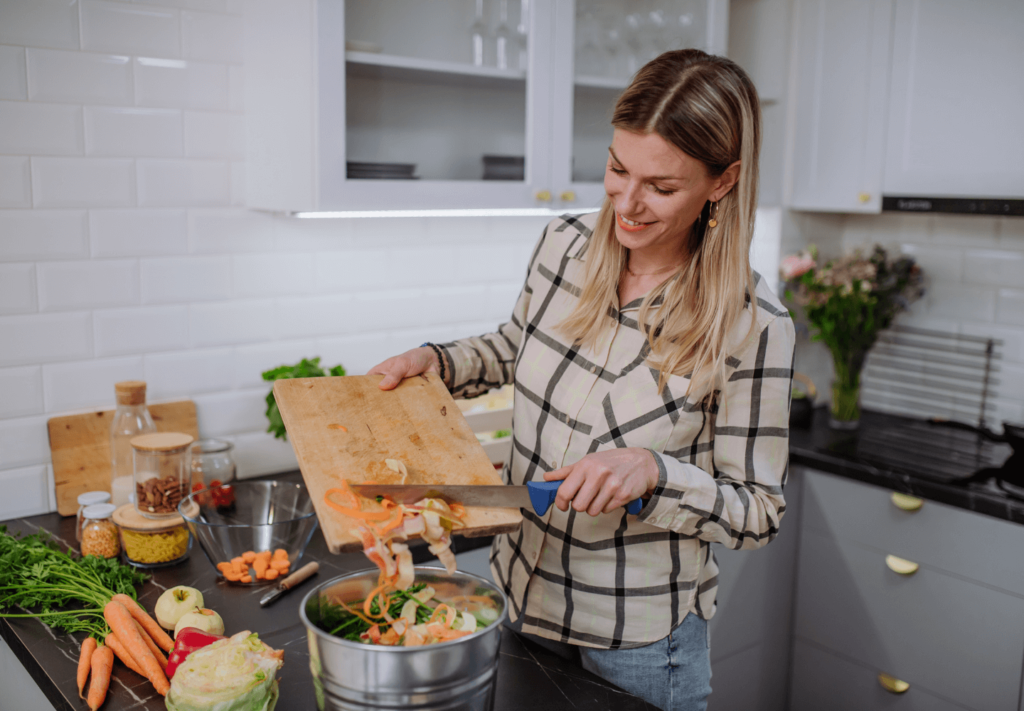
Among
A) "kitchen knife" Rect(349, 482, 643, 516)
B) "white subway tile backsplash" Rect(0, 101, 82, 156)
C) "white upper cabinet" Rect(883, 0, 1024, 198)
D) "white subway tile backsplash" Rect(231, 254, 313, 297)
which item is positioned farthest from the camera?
"white upper cabinet" Rect(883, 0, 1024, 198)

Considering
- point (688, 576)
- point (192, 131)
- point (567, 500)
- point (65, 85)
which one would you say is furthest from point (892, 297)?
point (65, 85)

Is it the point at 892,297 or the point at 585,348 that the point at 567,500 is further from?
the point at 892,297

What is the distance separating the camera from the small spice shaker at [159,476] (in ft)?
5.25

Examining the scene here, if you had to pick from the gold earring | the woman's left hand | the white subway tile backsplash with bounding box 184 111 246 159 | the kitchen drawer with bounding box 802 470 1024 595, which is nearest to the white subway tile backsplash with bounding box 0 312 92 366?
the white subway tile backsplash with bounding box 184 111 246 159

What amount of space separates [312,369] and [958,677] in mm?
1826

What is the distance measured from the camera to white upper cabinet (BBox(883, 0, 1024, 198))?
2.18m

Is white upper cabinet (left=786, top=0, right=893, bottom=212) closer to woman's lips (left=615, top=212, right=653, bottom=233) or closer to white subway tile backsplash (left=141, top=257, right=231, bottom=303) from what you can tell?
woman's lips (left=615, top=212, right=653, bottom=233)

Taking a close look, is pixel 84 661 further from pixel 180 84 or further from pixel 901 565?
pixel 901 565

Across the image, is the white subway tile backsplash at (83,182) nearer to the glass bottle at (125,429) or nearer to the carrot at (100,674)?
the glass bottle at (125,429)

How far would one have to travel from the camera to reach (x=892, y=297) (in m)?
2.63

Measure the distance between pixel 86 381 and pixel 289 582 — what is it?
0.73 metres

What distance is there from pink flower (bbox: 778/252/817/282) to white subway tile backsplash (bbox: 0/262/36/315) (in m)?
2.12

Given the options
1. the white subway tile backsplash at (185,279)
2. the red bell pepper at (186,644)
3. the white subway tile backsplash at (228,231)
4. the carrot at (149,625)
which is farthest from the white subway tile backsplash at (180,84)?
the red bell pepper at (186,644)

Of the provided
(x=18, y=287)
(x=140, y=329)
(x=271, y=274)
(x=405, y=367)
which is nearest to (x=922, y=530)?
(x=405, y=367)
